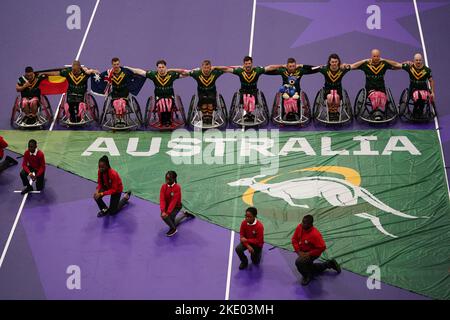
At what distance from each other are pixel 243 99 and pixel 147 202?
104 inches

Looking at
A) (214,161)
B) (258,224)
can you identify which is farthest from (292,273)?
(214,161)

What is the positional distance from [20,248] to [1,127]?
3.45 metres

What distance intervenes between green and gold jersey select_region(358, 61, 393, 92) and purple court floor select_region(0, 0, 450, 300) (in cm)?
68

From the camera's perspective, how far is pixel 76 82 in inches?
619

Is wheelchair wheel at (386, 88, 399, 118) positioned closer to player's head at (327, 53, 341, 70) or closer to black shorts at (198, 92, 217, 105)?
player's head at (327, 53, 341, 70)

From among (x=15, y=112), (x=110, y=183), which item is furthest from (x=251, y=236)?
(x=15, y=112)

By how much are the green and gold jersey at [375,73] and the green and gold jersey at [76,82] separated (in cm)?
451

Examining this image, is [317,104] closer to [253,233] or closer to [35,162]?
[253,233]

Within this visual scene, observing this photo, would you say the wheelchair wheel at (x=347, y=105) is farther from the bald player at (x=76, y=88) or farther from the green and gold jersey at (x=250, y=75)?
the bald player at (x=76, y=88)

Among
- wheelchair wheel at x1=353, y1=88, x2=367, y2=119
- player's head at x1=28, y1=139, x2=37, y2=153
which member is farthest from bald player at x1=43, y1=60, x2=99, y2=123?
wheelchair wheel at x1=353, y1=88, x2=367, y2=119

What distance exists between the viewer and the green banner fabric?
41.9ft

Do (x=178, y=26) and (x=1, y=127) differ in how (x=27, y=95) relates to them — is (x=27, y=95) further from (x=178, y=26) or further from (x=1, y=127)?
(x=178, y=26)

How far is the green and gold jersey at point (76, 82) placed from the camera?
1571 cm

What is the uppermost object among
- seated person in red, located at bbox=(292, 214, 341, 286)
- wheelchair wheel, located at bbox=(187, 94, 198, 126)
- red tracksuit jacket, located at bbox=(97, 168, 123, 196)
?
wheelchair wheel, located at bbox=(187, 94, 198, 126)
